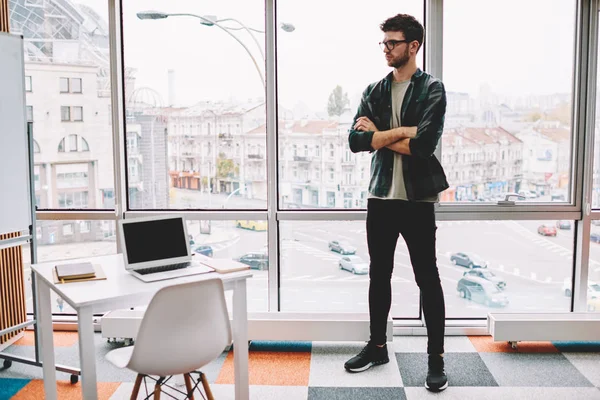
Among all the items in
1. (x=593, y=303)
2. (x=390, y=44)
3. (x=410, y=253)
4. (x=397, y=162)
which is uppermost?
(x=390, y=44)

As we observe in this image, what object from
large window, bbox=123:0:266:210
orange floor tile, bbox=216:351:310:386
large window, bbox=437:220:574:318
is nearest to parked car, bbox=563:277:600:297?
large window, bbox=437:220:574:318

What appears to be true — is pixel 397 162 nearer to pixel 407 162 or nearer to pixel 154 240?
pixel 407 162

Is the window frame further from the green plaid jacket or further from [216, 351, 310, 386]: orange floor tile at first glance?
the green plaid jacket

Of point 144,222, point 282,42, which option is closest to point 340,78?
point 282,42

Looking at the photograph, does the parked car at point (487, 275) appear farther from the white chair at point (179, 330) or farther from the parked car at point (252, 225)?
the white chair at point (179, 330)

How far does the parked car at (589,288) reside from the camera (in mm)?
4008

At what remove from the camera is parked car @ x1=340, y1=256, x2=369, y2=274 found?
160 inches

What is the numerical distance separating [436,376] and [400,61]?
5.95 ft

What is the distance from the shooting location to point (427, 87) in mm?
3186

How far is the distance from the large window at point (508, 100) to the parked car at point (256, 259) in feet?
4.52

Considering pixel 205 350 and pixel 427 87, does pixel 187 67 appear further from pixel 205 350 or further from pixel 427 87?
pixel 205 350

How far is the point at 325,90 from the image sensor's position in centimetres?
400

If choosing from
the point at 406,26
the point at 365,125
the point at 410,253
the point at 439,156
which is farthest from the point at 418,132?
the point at 439,156

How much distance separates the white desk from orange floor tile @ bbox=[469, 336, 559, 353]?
1.78 meters
